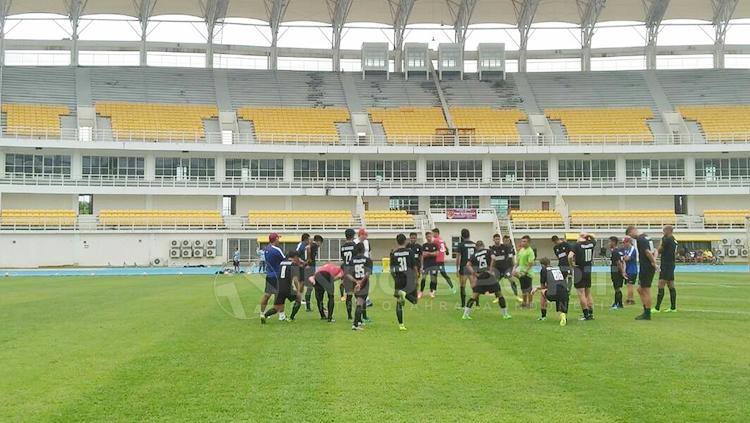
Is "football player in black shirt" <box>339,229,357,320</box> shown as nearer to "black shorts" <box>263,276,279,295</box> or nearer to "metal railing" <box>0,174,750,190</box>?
"black shorts" <box>263,276,279,295</box>

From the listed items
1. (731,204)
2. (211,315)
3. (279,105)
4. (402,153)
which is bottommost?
(211,315)

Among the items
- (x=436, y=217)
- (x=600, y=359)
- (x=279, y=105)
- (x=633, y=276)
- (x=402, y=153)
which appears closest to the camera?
(x=600, y=359)

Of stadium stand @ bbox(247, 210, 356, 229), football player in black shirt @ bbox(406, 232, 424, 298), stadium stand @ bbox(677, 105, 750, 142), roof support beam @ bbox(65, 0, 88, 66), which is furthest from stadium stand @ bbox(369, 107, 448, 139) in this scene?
football player in black shirt @ bbox(406, 232, 424, 298)

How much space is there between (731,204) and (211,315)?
50125 millimetres

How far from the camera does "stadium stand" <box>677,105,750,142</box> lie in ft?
176

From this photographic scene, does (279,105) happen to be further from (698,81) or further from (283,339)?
(283,339)

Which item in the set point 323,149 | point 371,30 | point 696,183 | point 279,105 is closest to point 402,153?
point 323,149

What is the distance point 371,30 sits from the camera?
64000mm

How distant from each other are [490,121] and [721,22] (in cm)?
2469

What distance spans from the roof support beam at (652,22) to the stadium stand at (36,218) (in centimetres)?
5175

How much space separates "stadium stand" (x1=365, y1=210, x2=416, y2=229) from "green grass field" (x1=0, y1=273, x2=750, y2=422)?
1294 inches

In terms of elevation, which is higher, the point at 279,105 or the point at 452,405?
the point at 279,105

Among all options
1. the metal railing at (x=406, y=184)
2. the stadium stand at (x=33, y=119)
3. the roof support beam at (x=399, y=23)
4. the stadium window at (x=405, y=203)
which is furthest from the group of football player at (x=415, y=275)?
the roof support beam at (x=399, y=23)

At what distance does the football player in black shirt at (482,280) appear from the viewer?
15.1 m
